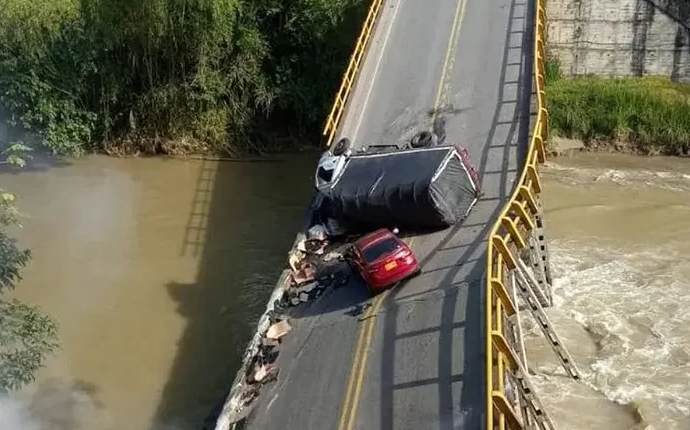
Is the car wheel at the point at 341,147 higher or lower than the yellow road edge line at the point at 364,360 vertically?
higher

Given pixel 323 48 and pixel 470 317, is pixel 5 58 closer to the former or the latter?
pixel 323 48

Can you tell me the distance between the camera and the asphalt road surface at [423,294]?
15164 millimetres

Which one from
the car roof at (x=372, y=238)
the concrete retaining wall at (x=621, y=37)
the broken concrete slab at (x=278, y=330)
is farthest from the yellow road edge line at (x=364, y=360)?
the concrete retaining wall at (x=621, y=37)

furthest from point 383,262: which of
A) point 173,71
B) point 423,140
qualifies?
point 173,71

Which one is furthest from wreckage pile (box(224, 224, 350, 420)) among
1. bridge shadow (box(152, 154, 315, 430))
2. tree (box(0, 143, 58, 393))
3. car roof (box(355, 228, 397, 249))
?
tree (box(0, 143, 58, 393))

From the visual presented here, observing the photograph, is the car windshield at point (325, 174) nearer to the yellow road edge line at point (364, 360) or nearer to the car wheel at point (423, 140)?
the car wheel at point (423, 140)

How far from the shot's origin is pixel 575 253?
24.6m

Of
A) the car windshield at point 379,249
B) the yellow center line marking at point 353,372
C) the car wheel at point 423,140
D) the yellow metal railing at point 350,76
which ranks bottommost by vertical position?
the yellow center line marking at point 353,372

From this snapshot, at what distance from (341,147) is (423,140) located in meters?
1.83

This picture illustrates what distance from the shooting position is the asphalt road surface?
1516cm

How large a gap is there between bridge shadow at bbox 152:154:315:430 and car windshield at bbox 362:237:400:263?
4346 mm

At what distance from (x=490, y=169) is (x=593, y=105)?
10.6m

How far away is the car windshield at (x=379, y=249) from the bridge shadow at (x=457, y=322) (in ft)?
2.36

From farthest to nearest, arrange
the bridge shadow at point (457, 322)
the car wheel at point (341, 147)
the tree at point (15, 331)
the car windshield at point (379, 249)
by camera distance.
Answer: the car wheel at point (341, 147)
the car windshield at point (379, 249)
the tree at point (15, 331)
the bridge shadow at point (457, 322)
